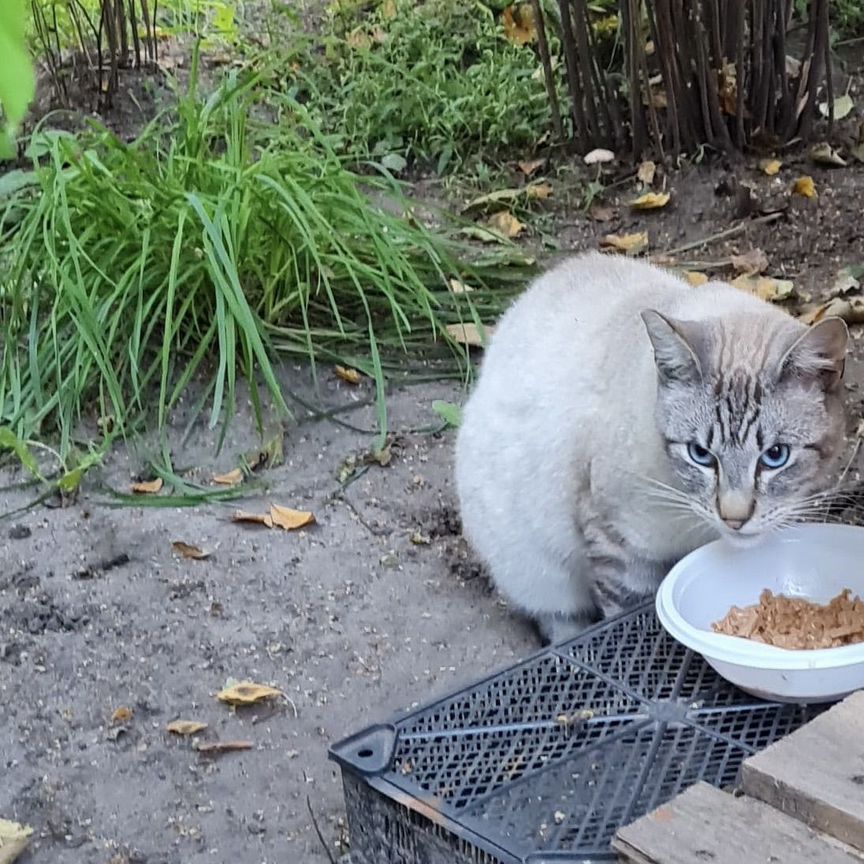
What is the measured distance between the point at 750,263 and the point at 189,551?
214 centimetres

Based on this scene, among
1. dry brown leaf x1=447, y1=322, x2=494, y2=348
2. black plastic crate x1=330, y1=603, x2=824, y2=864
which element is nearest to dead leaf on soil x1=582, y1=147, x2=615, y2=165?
dry brown leaf x1=447, y1=322, x2=494, y2=348

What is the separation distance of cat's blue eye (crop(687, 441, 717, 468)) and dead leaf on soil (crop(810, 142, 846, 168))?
286 cm

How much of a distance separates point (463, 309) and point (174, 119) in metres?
2.09

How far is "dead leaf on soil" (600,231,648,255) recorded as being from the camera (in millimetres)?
4598

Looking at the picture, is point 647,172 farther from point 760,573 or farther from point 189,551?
point 760,573

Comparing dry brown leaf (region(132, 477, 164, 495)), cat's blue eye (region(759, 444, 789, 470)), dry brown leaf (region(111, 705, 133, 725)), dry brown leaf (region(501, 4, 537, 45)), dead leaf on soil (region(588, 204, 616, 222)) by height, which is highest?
dry brown leaf (region(501, 4, 537, 45))

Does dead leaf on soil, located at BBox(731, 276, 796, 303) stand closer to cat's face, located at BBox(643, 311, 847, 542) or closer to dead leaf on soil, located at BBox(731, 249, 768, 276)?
dead leaf on soil, located at BBox(731, 249, 768, 276)

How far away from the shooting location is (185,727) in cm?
262

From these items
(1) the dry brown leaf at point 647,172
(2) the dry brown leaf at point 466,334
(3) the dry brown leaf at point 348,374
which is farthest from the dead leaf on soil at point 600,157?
(3) the dry brown leaf at point 348,374

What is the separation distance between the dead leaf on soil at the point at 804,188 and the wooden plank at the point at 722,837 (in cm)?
334

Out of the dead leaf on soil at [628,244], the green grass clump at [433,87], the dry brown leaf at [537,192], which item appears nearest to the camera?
the dead leaf on soil at [628,244]

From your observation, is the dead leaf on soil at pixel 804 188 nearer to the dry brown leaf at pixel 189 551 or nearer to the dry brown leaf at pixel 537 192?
the dry brown leaf at pixel 537 192

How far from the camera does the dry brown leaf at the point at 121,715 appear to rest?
2.66 metres

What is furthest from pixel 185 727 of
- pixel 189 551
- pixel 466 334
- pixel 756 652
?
pixel 466 334
